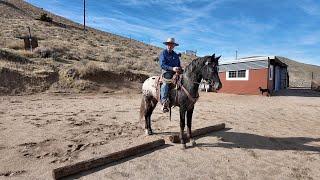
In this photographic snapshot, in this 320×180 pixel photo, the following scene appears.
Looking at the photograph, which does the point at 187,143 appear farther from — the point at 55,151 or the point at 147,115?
the point at 55,151

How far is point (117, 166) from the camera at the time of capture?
22.9 feet

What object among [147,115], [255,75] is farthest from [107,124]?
[255,75]

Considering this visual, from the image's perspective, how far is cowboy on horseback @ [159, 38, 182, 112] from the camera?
865 centimetres

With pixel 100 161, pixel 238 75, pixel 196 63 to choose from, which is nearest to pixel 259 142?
pixel 196 63

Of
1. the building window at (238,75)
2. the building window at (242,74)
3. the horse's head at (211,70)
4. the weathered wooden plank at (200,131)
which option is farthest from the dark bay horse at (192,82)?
the building window at (242,74)

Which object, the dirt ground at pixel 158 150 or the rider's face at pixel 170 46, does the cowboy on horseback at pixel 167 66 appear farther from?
the dirt ground at pixel 158 150

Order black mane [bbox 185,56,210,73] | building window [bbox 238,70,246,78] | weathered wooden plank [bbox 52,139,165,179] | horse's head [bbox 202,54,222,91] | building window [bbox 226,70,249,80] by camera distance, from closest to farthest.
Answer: weathered wooden plank [bbox 52,139,165,179], horse's head [bbox 202,54,222,91], black mane [bbox 185,56,210,73], building window [bbox 226,70,249,80], building window [bbox 238,70,246,78]

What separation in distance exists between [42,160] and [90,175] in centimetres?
137

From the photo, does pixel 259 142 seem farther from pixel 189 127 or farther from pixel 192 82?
pixel 192 82

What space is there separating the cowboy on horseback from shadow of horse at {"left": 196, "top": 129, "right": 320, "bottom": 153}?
1.45 m

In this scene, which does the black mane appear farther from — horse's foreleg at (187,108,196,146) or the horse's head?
horse's foreleg at (187,108,196,146)

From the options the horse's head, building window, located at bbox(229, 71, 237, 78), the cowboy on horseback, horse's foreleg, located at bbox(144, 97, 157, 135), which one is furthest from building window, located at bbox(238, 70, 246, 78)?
the horse's head

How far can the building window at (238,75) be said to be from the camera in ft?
93.7

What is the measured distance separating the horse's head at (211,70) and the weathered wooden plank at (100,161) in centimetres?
189
